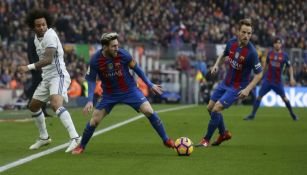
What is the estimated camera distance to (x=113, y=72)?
12641 mm

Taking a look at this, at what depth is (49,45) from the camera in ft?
43.3

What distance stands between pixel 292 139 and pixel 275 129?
317 cm

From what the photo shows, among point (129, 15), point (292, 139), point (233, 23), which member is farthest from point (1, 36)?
point (292, 139)

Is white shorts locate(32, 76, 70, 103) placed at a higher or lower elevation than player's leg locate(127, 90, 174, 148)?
higher

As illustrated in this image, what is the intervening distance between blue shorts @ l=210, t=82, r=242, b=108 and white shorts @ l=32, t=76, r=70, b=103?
A: 103 inches

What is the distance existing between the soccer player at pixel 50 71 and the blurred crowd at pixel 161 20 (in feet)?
80.8

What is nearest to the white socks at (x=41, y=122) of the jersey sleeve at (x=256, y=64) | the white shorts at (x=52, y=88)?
the white shorts at (x=52, y=88)

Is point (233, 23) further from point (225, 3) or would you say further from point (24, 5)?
point (24, 5)

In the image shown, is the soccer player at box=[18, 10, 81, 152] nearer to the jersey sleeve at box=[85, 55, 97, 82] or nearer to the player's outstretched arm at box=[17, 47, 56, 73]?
the player's outstretched arm at box=[17, 47, 56, 73]

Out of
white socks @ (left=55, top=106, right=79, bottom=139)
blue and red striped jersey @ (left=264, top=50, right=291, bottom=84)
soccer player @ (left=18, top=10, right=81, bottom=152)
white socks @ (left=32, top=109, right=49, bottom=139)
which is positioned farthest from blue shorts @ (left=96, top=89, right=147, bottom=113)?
blue and red striped jersey @ (left=264, top=50, right=291, bottom=84)

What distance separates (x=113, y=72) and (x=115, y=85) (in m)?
0.25

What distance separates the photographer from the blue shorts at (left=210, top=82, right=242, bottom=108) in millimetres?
14062

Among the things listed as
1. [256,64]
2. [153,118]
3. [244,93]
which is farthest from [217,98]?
[153,118]

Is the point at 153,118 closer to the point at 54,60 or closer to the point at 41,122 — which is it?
the point at 54,60
